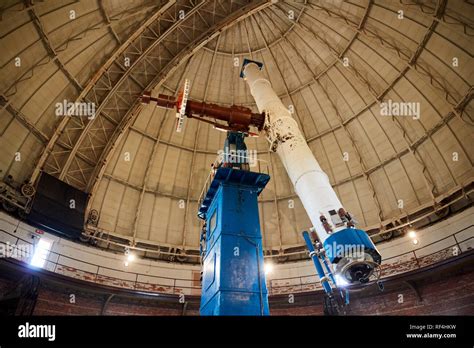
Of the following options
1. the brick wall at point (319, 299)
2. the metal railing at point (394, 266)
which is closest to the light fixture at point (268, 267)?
the metal railing at point (394, 266)

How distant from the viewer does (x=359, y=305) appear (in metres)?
16.1

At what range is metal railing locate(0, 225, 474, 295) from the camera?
14844 millimetres

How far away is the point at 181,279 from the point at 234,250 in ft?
40.9

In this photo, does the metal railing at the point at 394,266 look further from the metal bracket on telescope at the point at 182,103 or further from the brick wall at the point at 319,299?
the metal bracket on telescope at the point at 182,103

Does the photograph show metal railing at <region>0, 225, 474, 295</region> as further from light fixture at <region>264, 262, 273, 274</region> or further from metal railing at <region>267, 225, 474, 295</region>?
light fixture at <region>264, 262, 273, 274</region>

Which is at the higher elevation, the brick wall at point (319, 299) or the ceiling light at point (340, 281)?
the brick wall at point (319, 299)

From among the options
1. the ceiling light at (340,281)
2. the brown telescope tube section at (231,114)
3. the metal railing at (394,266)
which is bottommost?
the ceiling light at (340,281)

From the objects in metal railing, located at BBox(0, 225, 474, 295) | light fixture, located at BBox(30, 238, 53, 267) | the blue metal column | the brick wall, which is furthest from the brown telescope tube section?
metal railing, located at BBox(0, 225, 474, 295)

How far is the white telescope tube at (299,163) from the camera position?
8773 mm

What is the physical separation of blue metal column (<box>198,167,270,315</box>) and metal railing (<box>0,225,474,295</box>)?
31.5ft

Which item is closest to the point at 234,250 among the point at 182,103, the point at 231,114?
the point at 231,114

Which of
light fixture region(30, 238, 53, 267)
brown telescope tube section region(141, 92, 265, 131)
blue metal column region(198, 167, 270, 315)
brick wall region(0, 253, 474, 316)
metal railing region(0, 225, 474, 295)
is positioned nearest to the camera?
blue metal column region(198, 167, 270, 315)

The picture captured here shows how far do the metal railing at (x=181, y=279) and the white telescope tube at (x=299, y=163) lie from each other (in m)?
9.70

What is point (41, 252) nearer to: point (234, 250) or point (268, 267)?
point (234, 250)
